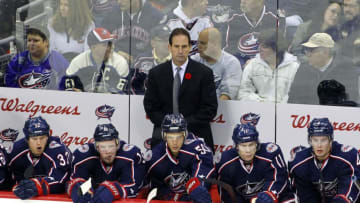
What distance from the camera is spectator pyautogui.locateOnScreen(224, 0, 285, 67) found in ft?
25.1

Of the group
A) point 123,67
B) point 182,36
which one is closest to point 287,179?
point 182,36

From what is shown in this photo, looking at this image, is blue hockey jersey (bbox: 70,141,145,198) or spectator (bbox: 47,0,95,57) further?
spectator (bbox: 47,0,95,57)

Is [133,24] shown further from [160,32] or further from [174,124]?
[174,124]

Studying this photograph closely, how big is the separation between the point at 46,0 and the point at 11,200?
8.64 feet

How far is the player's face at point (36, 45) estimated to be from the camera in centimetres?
794

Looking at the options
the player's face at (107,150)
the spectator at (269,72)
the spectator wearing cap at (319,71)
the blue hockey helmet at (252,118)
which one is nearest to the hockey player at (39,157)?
the player's face at (107,150)

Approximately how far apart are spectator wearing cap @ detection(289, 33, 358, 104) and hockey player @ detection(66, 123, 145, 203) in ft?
6.57

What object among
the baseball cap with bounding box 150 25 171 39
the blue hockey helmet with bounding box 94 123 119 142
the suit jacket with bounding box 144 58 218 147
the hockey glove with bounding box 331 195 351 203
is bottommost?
the hockey glove with bounding box 331 195 351 203

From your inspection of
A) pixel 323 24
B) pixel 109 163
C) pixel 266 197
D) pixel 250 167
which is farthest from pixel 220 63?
pixel 266 197

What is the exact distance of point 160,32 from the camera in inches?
309

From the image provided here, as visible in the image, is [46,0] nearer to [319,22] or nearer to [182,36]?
[182,36]

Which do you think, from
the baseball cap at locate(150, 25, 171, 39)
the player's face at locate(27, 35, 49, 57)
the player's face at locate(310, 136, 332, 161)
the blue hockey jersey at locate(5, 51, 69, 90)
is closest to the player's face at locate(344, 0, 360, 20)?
the baseball cap at locate(150, 25, 171, 39)

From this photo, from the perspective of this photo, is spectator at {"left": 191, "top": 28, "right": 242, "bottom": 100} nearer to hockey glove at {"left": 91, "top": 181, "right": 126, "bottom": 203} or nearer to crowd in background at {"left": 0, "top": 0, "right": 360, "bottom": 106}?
crowd in background at {"left": 0, "top": 0, "right": 360, "bottom": 106}

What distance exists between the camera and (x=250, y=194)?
20.2 feet
